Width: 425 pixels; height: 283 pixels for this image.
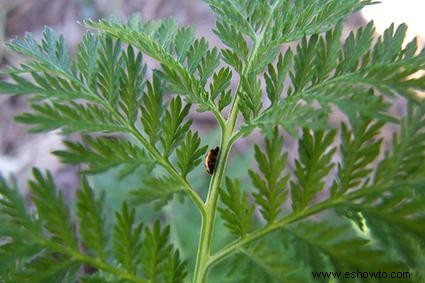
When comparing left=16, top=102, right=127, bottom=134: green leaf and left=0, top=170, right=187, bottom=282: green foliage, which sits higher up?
left=16, top=102, right=127, bottom=134: green leaf

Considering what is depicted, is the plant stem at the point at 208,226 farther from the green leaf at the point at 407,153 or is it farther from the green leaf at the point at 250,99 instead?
the green leaf at the point at 407,153

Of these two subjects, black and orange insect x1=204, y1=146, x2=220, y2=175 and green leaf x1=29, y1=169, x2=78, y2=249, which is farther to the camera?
black and orange insect x1=204, y1=146, x2=220, y2=175

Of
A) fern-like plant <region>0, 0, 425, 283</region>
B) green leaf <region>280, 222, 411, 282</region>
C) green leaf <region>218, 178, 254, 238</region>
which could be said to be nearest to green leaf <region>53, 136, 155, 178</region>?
fern-like plant <region>0, 0, 425, 283</region>

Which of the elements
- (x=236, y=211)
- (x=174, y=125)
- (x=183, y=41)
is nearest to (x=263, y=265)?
(x=236, y=211)

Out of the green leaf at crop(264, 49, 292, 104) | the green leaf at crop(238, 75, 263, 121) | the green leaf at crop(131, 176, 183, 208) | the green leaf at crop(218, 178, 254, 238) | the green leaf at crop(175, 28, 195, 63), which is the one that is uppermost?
the green leaf at crop(175, 28, 195, 63)

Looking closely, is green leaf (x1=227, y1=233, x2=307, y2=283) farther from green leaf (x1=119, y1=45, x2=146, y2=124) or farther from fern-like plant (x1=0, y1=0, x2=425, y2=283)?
green leaf (x1=119, y1=45, x2=146, y2=124)

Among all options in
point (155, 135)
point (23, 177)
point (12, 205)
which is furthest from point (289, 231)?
point (23, 177)

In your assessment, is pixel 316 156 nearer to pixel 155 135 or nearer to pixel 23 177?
pixel 155 135
